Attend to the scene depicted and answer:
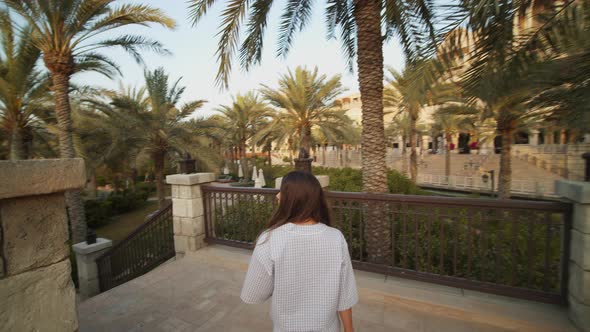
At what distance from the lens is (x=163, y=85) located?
1251 centimetres

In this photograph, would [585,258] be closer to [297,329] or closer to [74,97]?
[297,329]

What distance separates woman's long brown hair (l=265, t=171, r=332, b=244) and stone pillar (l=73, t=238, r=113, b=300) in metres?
6.18

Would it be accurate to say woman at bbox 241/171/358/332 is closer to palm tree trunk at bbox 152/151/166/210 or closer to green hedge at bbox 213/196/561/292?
green hedge at bbox 213/196/561/292

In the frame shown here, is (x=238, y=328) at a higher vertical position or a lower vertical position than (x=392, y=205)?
lower

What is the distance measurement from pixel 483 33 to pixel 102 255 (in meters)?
7.76

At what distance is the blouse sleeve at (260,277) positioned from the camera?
57.3 inches

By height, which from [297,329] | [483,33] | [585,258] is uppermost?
[483,33]

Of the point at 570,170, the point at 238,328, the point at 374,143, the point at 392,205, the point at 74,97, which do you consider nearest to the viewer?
the point at 238,328

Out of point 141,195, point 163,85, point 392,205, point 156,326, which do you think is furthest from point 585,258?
point 141,195

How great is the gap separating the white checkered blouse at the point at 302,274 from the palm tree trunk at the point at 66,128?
9.20 m

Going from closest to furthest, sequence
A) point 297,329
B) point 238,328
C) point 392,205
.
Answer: point 297,329, point 238,328, point 392,205

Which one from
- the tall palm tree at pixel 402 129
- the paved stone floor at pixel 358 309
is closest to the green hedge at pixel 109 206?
the paved stone floor at pixel 358 309

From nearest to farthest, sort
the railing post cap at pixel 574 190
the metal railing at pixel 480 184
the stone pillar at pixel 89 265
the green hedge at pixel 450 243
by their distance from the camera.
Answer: the railing post cap at pixel 574 190 < the green hedge at pixel 450 243 < the stone pillar at pixel 89 265 < the metal railing at pixel 480 184

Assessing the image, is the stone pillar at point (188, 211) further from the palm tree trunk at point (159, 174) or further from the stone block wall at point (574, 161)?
the stone block wall at point (574, 161)
